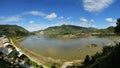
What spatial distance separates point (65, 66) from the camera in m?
78.1

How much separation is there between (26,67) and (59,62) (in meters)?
20.2

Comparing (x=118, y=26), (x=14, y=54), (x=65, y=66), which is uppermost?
(x=118, y=26)

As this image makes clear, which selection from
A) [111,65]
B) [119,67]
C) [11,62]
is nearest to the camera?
[119,67]

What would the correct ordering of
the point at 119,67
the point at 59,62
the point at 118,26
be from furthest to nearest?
1. the point at 59,62
2. the point at 118,26
3. the point at 119,67

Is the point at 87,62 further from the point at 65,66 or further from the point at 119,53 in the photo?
the point at 119,53

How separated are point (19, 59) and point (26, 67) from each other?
9.59m

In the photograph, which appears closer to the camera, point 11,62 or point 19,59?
point 11,62

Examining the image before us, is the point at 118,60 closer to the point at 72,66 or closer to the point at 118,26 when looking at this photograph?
the point at 118,26

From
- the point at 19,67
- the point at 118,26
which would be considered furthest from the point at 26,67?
the point at 118,26

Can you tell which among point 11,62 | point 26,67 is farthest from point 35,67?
point 11,62

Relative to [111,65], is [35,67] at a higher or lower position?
lower

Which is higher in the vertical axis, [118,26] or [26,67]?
[118,26]

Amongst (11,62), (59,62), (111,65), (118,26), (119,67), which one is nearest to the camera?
(119,67)

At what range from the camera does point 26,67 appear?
228 ft
